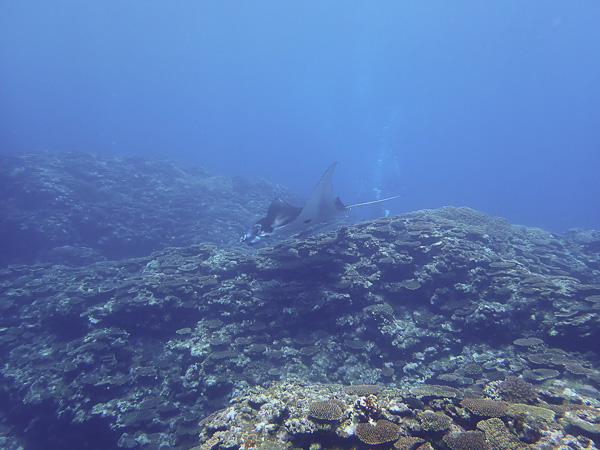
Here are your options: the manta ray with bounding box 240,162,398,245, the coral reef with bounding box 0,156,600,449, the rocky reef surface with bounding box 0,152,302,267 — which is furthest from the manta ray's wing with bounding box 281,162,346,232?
the rocky reef surface with bounding box 0,152,302,267

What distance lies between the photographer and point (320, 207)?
10.4 m

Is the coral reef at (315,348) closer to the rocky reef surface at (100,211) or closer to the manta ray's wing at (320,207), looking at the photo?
the manta ray's wing at (320,207)

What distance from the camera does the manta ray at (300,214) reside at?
1003cm

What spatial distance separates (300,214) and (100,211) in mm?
16794

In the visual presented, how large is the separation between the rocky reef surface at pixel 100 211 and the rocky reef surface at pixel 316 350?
259 inches

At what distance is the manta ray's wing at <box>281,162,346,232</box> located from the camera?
389 inches

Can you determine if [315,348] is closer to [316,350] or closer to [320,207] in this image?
[316,350]

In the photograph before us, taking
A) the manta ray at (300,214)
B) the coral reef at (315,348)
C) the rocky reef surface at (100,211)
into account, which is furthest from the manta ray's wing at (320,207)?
the rocky reef surface at (100,211)

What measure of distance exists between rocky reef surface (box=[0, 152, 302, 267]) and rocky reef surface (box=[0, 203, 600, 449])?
21.6 ft

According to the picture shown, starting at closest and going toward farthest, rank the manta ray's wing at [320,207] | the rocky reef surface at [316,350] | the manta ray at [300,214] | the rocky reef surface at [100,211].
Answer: the rocky reef surface at [316,350] → the manta ray's wing at [320,207] → the manta ray at [300,214] → the rocky reef surface at [100,211]

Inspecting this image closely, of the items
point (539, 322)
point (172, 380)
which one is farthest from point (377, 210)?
point (172, 380)

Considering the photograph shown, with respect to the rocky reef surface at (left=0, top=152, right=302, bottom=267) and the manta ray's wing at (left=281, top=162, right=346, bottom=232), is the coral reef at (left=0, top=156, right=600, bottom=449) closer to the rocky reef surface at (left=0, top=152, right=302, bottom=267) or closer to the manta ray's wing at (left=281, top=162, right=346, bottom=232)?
the manta ray's wing at (left=281, top=162, right=346, bottom=232)

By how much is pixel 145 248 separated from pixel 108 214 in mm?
3843

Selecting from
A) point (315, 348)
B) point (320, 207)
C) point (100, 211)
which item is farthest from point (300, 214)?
point (100, 211)
